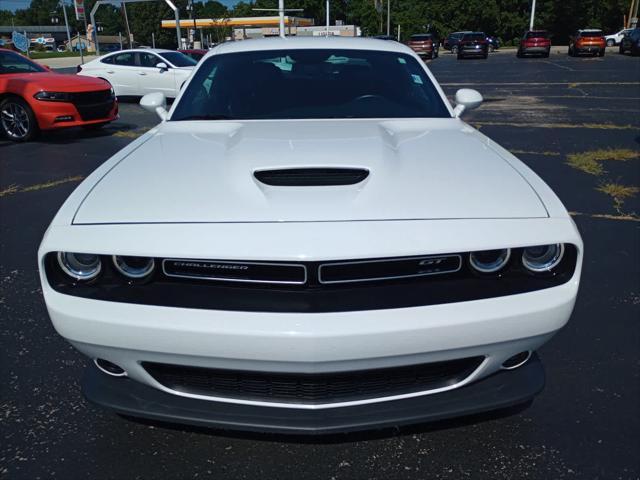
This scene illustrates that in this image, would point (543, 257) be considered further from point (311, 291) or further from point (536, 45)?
point (536, 45)

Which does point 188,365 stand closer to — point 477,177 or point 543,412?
point 477,177

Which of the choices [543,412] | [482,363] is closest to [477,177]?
[482,363]

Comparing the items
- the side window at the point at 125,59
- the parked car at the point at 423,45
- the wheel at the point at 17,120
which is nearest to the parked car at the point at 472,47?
the parked car at the point at 423,45

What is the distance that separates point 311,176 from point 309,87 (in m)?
1.36

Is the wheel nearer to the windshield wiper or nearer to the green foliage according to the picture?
the windshield wiper

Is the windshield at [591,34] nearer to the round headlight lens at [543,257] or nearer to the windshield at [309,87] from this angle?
the windshield at [309,87]

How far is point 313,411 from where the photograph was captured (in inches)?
73.8

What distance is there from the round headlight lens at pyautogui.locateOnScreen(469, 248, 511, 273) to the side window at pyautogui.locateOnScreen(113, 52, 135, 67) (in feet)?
46.2

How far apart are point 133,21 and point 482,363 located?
11482cm

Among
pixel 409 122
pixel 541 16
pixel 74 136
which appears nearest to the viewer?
pixel 409 122

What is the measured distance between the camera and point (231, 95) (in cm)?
335

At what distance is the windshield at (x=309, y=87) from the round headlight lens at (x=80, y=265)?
1482mm

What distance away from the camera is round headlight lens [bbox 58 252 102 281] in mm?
1949

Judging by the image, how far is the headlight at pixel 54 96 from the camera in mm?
8859
